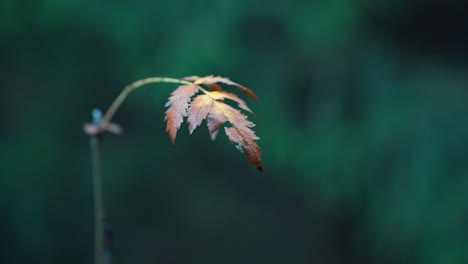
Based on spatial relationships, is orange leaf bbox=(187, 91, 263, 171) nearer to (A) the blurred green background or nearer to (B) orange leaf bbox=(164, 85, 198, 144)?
(B) orange leaf bbox=(164, 85, 198, 144)

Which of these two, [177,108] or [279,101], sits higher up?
[279,101]

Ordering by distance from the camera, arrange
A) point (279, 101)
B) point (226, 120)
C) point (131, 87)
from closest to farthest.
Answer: point (226, 120) < point (131, 87) < point (279, 101)

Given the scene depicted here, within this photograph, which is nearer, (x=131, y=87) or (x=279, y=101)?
(x=131, y=87)

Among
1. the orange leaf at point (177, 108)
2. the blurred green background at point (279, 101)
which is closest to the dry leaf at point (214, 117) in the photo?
the orange leaf at point (177, 108)

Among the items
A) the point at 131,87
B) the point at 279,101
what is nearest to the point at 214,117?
the point at 131,87

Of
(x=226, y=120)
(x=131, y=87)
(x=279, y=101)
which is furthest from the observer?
(x=279, y=101)

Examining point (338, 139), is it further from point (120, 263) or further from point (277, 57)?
point (120, 263)

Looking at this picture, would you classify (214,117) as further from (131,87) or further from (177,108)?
(131,87)

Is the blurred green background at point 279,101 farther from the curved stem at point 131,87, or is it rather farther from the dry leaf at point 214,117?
the dry leaf at point 214,117
